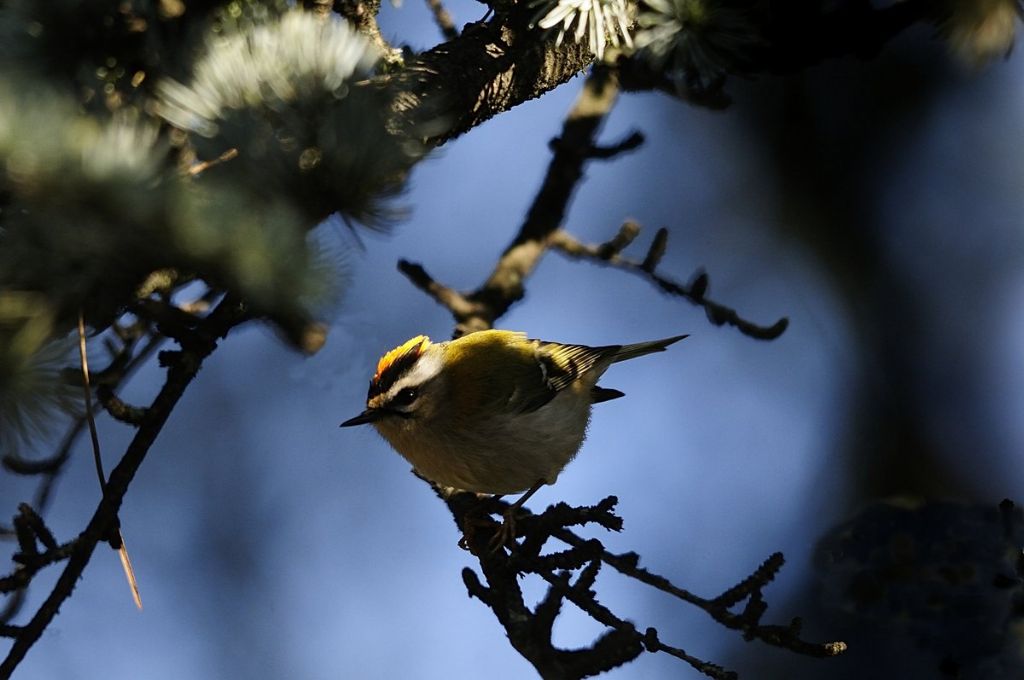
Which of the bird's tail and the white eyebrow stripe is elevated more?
the white eyebrow stripe

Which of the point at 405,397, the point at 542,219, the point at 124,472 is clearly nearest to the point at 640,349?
the point at 542,219

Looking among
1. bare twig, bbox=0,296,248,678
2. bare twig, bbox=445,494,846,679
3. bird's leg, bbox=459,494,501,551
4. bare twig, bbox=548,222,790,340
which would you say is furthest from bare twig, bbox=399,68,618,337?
bare twig, bbox=0,296,248,678

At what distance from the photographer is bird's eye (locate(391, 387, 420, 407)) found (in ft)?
6.35

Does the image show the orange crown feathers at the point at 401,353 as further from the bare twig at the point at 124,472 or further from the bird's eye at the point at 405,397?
the bare twig at the point at 124,472

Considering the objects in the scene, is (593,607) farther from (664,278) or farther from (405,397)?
(664,278)

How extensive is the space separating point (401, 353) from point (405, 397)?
0.10m

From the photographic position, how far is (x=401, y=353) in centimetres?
191

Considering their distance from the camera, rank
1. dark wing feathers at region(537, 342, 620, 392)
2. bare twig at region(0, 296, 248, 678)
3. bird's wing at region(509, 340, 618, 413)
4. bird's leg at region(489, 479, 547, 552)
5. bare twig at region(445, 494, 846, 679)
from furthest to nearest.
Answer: dark wing feathers at region(537, 342, 620, 392) < bird's wing at region(509, 340, 618, 413) < bird's leg at region(489, 479, 547, 552) < bare twig at region(445, 494, 846, 679) < bare twig at region(0, 296, 248, 678)

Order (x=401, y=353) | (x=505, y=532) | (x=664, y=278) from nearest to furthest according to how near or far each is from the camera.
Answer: (x=505, y=532) → (x=401, y=353) → (x=664, y=278)

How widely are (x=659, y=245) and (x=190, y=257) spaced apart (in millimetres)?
1452

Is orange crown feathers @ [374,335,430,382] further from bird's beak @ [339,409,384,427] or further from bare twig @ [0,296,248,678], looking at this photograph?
bare twig @ [0,296,248,678]

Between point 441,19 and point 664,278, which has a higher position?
point 441,19

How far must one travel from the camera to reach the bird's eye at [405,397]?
1.93m

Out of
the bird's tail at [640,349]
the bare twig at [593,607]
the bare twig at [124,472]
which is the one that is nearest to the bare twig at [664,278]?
the bird's tail at [640,349]
